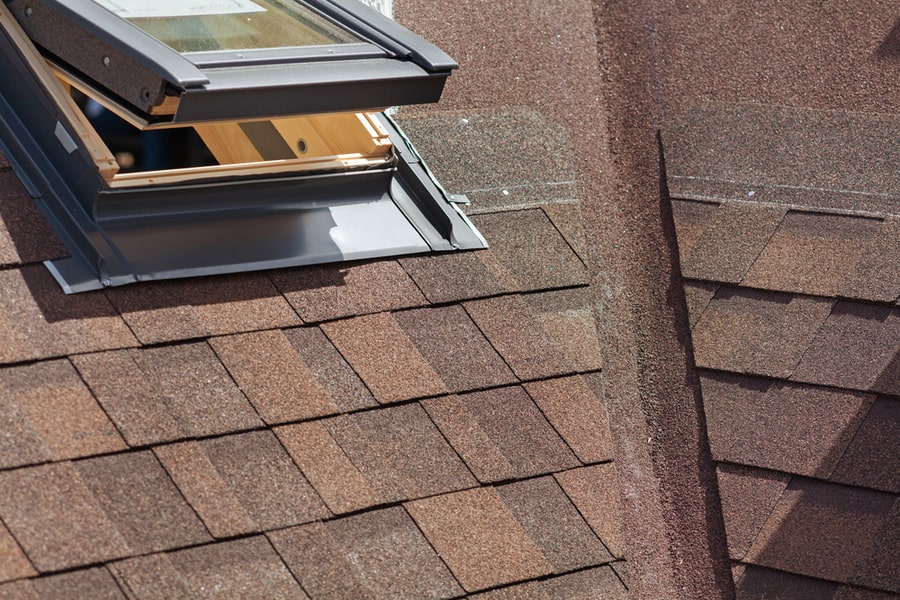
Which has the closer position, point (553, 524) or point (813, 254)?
point (553, 524)

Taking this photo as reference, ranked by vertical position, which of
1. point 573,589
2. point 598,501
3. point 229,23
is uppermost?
point 229,23

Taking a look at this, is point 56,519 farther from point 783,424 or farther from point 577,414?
point 783,424

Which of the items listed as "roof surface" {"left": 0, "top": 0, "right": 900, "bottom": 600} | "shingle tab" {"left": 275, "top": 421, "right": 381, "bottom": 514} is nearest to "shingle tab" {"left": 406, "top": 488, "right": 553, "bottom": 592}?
"roof surface" {"left": 0, "top": 0, "right": 900, "bottom": 600}

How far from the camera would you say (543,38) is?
137 inches

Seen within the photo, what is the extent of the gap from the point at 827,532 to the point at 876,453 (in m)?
0.24

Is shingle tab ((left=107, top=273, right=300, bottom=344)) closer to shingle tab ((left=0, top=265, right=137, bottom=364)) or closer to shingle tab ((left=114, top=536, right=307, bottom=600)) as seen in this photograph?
shingle tab ((left=0, top=265, right=137, bottom=364))

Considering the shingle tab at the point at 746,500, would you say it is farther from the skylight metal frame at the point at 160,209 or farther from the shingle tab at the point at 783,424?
the skylight metal frame at the point at 160,209

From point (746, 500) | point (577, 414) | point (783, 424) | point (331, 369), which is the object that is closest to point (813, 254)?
point (783, 424)

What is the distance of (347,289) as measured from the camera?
2686 millimetres

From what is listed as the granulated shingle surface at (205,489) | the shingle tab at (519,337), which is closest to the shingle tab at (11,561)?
the granulated shingle surface at (205,489)

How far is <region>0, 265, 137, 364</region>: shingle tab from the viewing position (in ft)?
7.34

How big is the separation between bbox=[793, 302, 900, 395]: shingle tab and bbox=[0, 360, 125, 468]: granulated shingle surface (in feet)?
5.98

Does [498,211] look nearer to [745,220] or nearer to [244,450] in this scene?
[745,220]

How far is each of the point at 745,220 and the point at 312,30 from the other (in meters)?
1.37
